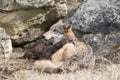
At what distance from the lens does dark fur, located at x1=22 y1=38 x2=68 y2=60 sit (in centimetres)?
1052

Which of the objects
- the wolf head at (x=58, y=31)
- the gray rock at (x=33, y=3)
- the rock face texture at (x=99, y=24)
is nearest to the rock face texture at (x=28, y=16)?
the gray rock at (x=33, y=3)

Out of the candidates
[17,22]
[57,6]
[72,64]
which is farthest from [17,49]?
[72,64]

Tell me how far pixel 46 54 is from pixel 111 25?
2027 mm

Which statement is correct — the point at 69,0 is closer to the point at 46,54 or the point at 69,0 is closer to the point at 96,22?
the point at 96,22

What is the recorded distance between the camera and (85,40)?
458 inches

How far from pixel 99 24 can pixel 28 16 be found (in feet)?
8.61

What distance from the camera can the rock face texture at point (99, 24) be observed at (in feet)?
36.9

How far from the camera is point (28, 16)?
1354cm

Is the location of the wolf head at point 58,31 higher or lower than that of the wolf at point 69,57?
higher

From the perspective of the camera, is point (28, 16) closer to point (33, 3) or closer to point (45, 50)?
point (33, 3)

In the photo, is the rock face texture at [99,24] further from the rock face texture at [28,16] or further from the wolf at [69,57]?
the rock face texture at [28,16]

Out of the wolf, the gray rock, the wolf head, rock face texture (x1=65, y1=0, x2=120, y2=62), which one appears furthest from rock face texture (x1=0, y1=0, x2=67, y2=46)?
the wolf

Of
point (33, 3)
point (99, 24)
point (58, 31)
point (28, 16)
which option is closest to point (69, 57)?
point (58, 31)

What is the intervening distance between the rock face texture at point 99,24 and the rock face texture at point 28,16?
1.11 meters
